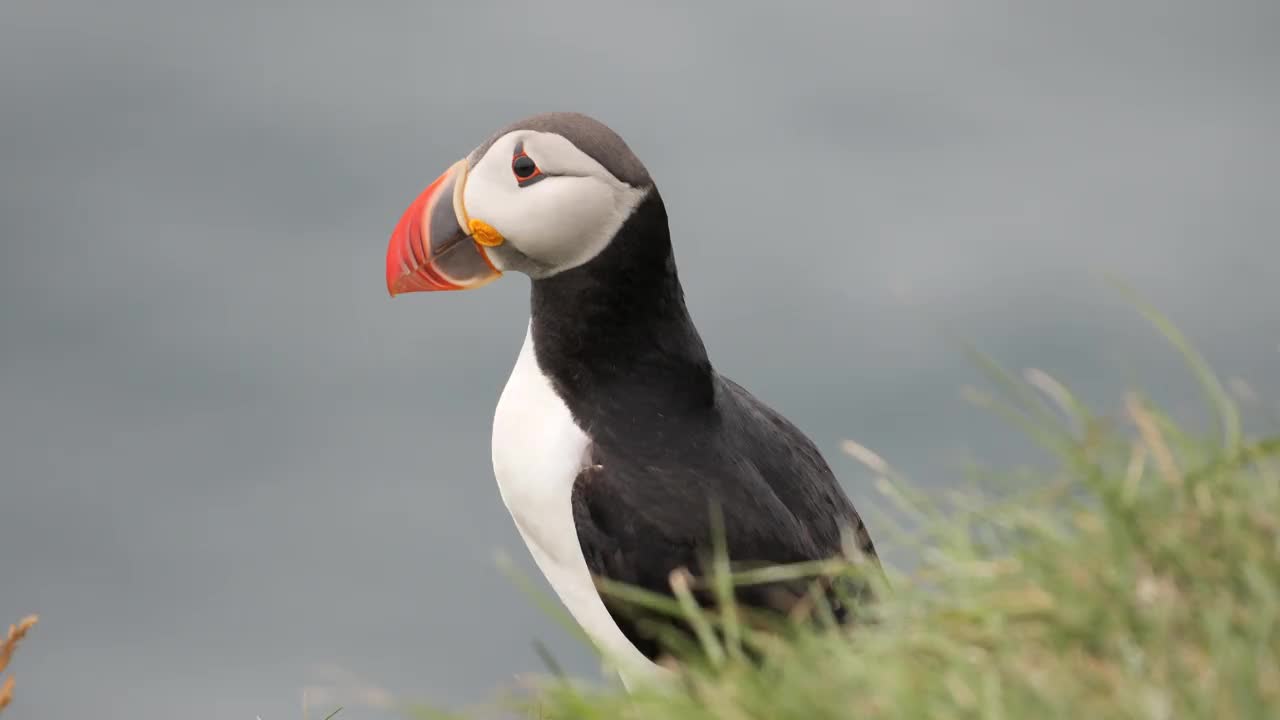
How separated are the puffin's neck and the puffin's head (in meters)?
0.08

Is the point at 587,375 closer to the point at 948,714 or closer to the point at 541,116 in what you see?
the point at 541,116

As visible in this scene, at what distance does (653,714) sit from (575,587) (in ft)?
8.10

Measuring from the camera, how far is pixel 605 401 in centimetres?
541

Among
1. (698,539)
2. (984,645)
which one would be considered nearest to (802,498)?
(698,539)

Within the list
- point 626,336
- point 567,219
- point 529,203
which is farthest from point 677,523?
point 529,203

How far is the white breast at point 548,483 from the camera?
5297mm

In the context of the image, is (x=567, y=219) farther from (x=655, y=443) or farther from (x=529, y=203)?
(x=655, y=443)

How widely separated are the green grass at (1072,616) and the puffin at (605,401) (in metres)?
1.81

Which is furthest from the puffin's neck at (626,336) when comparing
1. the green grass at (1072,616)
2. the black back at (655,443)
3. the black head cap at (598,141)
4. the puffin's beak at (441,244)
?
the green grass at (1072,616)

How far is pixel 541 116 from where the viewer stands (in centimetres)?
555

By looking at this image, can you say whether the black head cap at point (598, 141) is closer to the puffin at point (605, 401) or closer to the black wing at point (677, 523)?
the puffin at point (605, 401)

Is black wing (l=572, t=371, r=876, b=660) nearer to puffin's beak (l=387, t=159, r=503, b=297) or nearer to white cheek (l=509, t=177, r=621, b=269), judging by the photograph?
white cheek (l=509, t=177, r=621, b=269)

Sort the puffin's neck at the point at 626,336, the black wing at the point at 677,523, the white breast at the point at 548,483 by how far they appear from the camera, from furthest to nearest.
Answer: the puffin's neck at the point at 626,336, the white breast at the point at 548,483, the black wing at the point at 677,523

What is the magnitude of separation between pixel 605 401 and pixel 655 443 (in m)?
0.25
